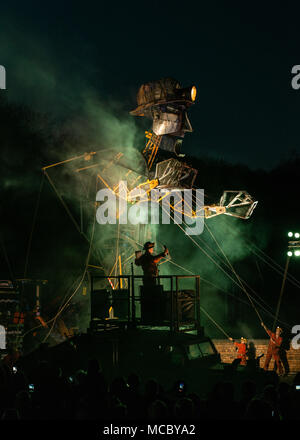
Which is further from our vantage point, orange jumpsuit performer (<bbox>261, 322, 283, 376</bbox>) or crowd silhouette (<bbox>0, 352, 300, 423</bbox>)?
orange jumpsuit performer (<bbox>261, 322, 283, 376</bbox>)

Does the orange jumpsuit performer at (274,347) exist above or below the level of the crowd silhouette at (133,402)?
below

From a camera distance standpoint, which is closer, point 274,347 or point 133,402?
point 133,402

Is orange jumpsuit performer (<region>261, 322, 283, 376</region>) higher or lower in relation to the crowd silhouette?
lower

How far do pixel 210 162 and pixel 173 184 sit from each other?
12.7 metres

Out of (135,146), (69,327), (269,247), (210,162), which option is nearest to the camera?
(135,146)

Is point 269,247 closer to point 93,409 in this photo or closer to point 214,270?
point 214,270

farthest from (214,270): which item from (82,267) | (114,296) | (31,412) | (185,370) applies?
(31,412)

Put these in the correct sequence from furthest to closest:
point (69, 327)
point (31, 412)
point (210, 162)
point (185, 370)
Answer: point (210, 162) → point (69, 327) → point (185, 370) → point (31, 412)

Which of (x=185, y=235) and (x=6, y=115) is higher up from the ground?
(x=6, y=115)

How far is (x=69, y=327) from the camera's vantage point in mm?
16797

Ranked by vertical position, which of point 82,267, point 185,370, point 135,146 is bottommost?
point 185,370

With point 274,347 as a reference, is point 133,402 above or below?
above

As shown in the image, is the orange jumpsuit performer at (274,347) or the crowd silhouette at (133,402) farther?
the orange jumpsuit performer at (274,347)

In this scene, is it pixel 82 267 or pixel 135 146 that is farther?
pixel 82 267
